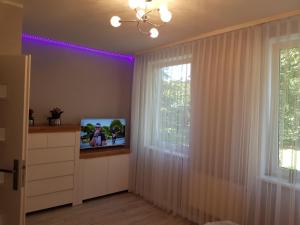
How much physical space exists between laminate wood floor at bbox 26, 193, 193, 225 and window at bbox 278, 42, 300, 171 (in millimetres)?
1580

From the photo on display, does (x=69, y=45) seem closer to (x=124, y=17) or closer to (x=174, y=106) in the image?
(x=124, y=17)

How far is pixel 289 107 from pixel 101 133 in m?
2.82

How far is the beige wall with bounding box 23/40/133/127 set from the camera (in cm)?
375

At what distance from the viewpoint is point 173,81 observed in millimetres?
3578

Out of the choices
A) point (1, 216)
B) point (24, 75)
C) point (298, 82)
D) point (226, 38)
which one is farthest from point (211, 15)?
point (1, 216)

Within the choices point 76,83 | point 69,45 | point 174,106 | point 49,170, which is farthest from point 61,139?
point 174,106

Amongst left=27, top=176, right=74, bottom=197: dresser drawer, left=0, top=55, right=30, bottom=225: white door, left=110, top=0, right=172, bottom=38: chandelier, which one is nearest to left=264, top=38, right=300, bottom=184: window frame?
left=110, top=0, right=172, bottom=38: chandelier

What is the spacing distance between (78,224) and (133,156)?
151cm

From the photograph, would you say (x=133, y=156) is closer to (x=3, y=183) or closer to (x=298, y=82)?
(x=3, y=183)

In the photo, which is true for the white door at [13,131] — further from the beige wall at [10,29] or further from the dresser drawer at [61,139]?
the dresser drawer at [61,139]

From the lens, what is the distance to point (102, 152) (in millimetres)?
3986

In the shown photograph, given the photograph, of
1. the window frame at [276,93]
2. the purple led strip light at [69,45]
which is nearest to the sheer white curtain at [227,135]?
the window frame at [276,93]

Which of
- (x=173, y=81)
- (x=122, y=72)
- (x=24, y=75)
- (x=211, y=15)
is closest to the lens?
(x=24, y=75)

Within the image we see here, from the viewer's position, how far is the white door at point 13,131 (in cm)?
205
